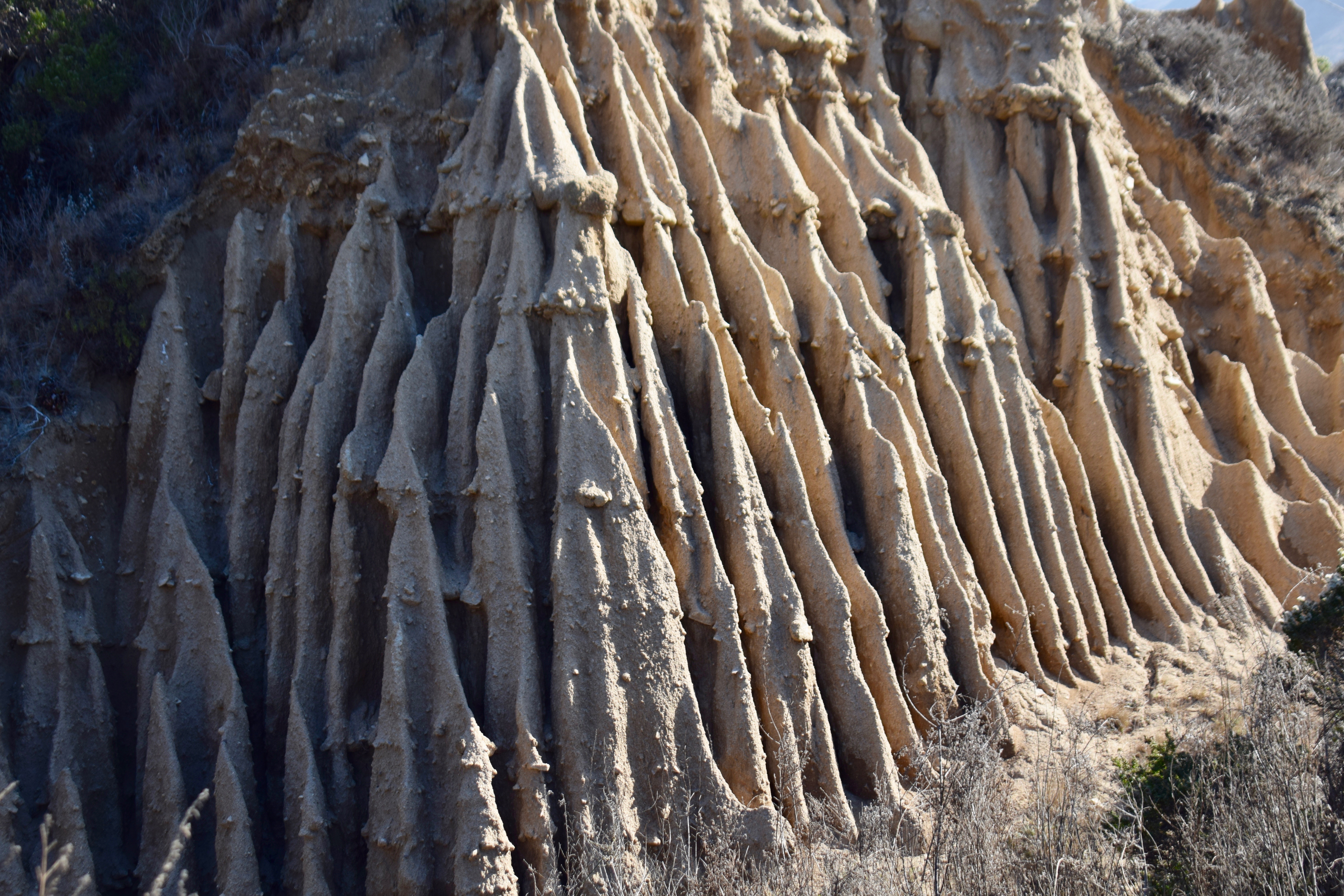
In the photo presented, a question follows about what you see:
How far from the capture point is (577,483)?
23.4 feet

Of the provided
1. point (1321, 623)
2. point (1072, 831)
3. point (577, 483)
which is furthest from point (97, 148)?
point (1321, 623)

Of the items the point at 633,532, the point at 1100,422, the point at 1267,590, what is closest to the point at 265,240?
the point at 633,532

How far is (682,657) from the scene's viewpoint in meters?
7.01

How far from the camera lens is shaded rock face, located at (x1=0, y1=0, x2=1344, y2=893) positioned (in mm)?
6840

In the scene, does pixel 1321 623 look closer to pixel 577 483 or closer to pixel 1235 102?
pixel 577 483

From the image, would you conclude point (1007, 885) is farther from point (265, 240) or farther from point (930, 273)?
point (265, 240)

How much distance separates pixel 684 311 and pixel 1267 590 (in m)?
7.70

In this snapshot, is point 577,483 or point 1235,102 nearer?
point 577,483

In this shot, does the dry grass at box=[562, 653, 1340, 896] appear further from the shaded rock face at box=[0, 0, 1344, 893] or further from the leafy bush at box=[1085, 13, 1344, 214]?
the leafy bush at box=[1085, 13, 1344, 214]

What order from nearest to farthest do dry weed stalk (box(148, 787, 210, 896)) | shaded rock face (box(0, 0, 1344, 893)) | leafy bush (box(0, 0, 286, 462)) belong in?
1. dry weed stalk (box(148, 787, 210, 896))
2. shaded rock face (box(0, 0, 1344, 893))
3. leafy bush (box(0, 0, 286, 462))

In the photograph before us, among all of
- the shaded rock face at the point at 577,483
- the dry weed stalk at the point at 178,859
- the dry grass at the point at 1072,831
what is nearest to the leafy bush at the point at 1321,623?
the dry grass at the point at 1072,831

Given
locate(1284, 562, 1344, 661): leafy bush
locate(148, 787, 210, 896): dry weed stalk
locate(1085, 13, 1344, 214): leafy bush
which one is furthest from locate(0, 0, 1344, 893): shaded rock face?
locate(1085, 13, 1344, 214): leafy bush

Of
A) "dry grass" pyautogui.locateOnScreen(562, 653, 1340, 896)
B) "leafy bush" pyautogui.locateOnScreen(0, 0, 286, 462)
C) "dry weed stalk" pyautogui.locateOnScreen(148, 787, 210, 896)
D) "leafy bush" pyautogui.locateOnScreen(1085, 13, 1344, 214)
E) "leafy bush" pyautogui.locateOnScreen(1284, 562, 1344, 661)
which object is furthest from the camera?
"leafy bush" pyautogui.locateOnScreen(1085, 13, 1344, 214)

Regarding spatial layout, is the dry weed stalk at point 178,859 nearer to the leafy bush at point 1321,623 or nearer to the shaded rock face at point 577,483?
the shaded rock face at point 577,483
